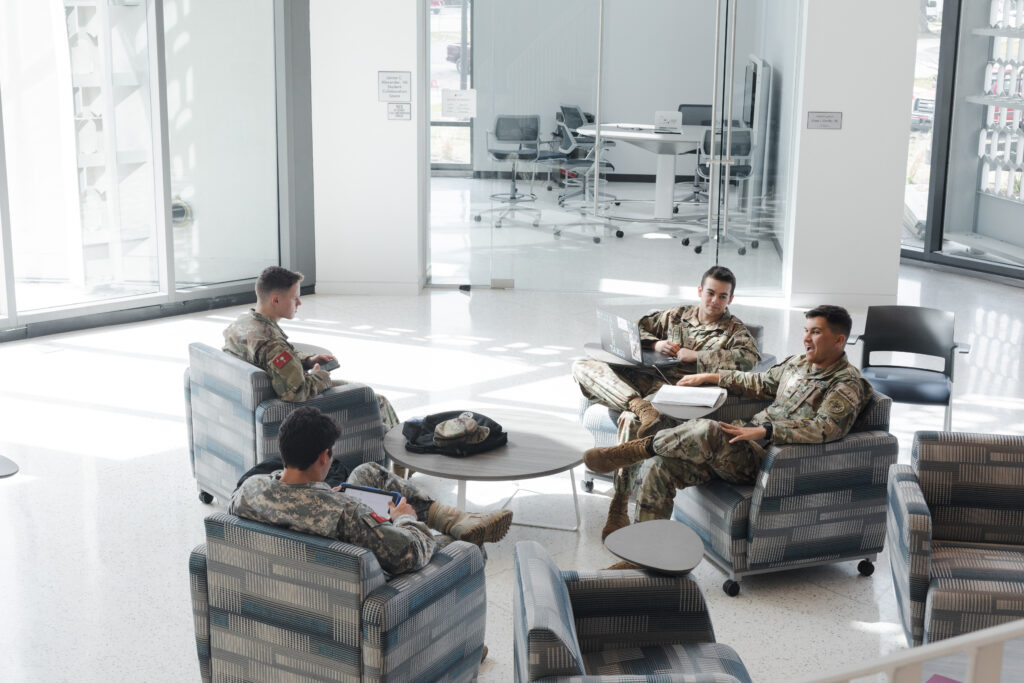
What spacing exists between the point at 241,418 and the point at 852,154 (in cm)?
657

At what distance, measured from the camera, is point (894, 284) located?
995cm

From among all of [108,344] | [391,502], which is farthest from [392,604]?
[108,344]

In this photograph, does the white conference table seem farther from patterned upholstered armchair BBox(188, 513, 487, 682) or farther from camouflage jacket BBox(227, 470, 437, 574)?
camouflage jacket BBox(227, 470, 437, 574)

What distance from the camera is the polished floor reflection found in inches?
172

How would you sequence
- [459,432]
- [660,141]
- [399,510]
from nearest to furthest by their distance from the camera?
[399,510]
[459,432]
[660,141]

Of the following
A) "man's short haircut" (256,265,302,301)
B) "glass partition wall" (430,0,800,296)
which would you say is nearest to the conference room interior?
"glass partition wall" (430,0,800,296)

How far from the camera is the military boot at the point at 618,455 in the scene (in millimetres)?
5105

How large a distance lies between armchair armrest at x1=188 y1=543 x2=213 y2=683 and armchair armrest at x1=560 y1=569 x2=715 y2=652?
1.18m

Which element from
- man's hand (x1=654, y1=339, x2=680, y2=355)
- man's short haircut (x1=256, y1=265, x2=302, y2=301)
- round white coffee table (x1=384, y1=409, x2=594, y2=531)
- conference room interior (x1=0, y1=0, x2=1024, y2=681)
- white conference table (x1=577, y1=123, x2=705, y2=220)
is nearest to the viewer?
round white coffee table (x1=384, y1=409, x2=594, y2=531)

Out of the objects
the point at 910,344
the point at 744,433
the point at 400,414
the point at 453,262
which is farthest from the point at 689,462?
the point at 453,262

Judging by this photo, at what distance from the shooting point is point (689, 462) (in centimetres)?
486

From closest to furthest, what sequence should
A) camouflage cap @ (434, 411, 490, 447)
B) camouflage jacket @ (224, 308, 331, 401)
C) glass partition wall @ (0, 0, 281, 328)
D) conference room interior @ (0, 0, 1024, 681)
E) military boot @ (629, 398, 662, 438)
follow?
camouflage cap @ (434, 411, 490, 447), camouflage jacket @ (224, 308, 331, 401), military boot @ (629, 398, 662, 438), conference room interior @ (0, 0, 1024, 681), glass partition wall @ (0, 0, 281, 328)

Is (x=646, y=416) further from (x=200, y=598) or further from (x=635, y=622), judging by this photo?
(x=200, y=598)

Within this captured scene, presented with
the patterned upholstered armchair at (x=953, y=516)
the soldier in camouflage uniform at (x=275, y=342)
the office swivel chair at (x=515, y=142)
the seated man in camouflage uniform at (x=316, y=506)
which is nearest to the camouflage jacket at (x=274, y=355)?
the soldier in camouflage uniform at (x=275, y=342)
